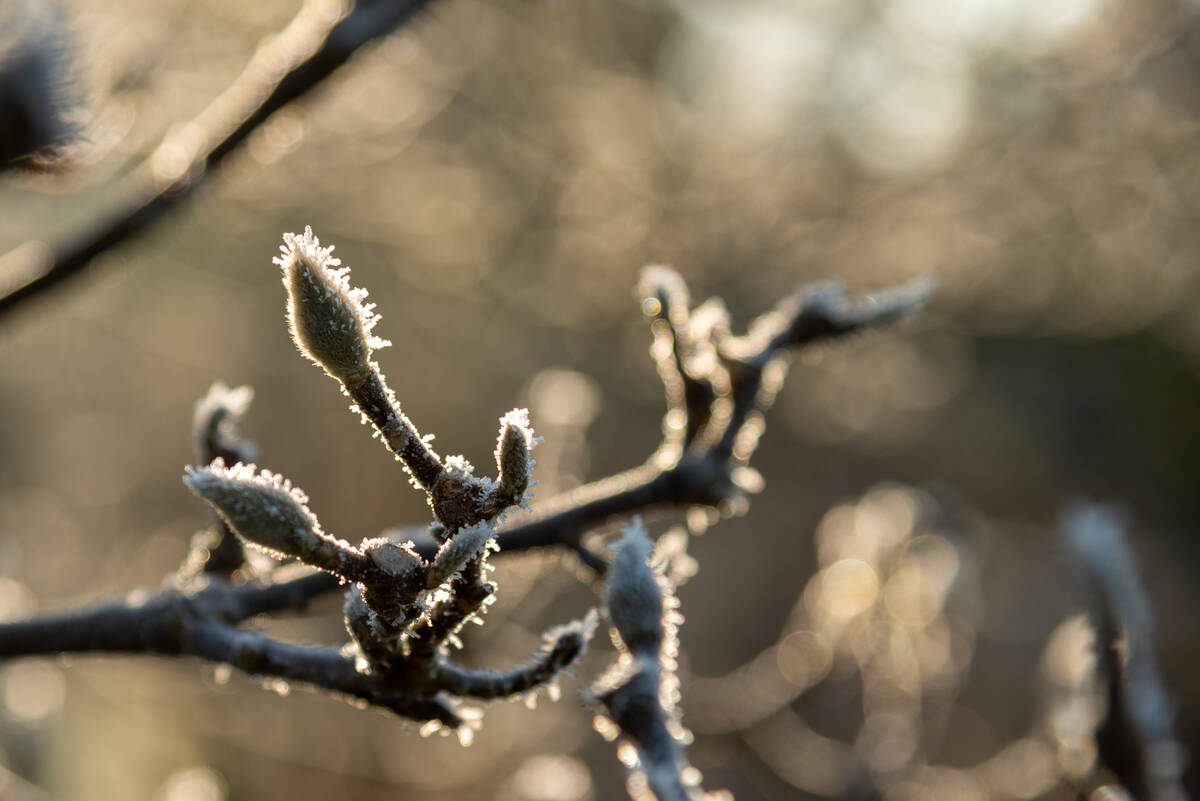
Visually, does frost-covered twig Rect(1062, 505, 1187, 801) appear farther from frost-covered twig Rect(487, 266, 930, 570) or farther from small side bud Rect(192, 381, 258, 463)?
small side bud Rect(192, 381, 258, 463)

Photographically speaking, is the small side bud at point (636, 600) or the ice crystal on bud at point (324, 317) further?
the small side bud at point (636, 600)

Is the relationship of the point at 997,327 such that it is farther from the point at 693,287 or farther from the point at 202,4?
the point at 202,4

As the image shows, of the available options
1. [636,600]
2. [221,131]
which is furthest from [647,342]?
[636,600]

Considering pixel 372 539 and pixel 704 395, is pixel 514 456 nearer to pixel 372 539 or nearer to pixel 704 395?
pixel 372 539

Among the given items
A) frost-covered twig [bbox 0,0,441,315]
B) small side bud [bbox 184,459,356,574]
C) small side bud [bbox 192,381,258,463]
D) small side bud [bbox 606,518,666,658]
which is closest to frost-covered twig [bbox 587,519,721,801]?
small side bud [bbox 606,518,666,658]

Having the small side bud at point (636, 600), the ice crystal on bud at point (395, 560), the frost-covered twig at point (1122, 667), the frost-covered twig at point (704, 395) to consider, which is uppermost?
the ice crystal on bud at point (395, 560)

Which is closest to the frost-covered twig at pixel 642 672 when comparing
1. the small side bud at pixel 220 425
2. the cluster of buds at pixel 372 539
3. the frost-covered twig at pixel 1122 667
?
the cluster of buds at pixel 372 539

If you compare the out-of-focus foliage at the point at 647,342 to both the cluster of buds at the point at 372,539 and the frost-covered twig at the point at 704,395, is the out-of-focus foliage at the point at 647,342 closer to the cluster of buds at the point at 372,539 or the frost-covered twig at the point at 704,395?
the frost-covered twig at the point at 704,395

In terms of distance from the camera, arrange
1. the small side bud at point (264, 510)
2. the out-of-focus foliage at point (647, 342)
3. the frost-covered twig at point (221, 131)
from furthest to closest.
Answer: the out-of-focus foliage at point (647, 342) → the frost-covered twig at point (221, 131) → the small side bud at point (264, 510)
